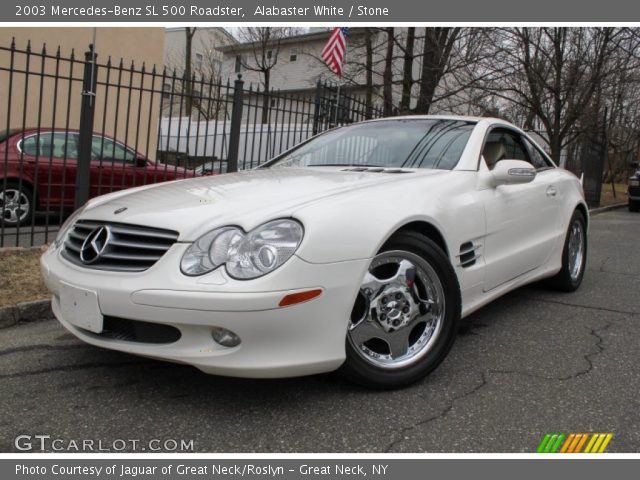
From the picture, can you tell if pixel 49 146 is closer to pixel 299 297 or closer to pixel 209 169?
pixel 209 169

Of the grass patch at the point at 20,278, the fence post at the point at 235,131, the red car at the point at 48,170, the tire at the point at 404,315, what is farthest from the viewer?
the red car at the point at 48,170

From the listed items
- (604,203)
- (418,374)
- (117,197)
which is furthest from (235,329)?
(604,203)

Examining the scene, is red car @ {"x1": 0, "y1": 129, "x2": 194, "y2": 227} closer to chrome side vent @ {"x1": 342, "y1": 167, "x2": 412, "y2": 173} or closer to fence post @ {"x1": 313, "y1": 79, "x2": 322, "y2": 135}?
fence post @ {"x1": 313, "y1": 79, "x2": 322, "y2": 135}

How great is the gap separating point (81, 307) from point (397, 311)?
1437 millimetres

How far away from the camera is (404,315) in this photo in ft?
8.93

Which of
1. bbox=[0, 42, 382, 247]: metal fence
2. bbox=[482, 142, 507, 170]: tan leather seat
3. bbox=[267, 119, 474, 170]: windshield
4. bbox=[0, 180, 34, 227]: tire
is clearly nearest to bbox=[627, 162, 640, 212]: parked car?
bbox=[0, 42, 382, 247]: metal fence

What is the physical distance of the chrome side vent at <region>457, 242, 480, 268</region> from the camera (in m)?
3.11

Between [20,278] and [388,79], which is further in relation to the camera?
[388,79]

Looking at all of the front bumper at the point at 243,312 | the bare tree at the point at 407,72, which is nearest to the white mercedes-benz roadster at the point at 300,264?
the front bumper at the point at 243,312

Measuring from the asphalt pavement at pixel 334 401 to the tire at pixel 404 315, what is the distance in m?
0.13

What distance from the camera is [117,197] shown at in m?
3.12

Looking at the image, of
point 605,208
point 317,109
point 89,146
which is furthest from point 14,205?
point 605,208

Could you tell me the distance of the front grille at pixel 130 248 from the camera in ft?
7.84

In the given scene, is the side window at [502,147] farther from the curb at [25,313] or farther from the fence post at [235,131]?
the fence post at [235,131]
